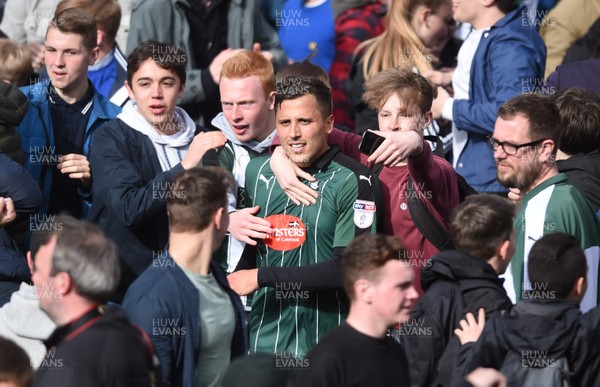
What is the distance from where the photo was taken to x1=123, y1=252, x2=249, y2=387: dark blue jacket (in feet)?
18.5

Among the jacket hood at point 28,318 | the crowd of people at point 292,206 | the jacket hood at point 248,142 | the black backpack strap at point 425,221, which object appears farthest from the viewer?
the jacket hood at point 248,142

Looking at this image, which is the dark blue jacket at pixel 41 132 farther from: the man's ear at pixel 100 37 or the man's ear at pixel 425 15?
the man's ear at pixel 425 15

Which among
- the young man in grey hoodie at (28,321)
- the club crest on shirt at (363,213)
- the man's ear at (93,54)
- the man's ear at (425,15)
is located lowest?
the young man in grey hoodie at (28,321)

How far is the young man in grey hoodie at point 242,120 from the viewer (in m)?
7.15

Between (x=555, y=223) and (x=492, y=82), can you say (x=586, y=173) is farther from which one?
(x=492, y=82)

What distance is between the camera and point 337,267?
264 inches

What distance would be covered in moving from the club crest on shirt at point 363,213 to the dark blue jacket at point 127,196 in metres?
1.20

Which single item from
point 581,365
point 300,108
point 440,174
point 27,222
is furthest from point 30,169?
point 581,365

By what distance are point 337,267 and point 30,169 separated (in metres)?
2.45

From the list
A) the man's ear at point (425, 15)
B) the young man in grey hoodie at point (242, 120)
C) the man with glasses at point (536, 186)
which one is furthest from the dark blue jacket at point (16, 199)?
the man's ear at point (425, 15)

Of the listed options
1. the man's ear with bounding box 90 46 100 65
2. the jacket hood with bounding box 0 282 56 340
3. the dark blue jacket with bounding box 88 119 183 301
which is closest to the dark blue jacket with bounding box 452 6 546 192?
the dark blue jacket with bounding box 88 119 183 301

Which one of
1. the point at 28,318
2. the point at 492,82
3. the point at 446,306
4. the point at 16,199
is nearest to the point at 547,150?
the point at 446,306

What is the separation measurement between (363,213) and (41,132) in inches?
98.9

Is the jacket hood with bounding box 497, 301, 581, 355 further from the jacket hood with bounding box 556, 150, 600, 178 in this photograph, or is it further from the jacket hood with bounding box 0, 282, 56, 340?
the jacket hood with bounding box 0, 282, 56, 340
